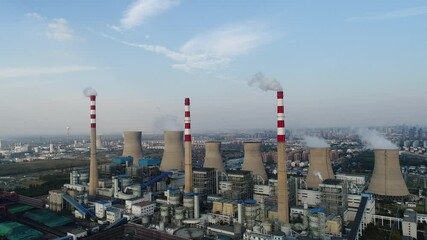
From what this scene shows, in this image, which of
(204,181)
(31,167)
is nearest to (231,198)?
(204,181)

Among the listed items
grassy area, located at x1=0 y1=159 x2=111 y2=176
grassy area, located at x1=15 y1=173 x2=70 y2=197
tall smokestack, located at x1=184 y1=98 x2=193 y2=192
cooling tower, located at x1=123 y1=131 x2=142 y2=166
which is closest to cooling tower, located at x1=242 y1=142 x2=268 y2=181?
tall smokestack, located at x1=184 y1=98 x2=193 y2=192

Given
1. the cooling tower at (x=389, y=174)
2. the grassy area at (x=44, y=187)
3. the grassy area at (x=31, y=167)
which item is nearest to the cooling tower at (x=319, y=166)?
the cooling tower at (x=389, y=174)

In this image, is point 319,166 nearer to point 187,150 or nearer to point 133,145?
point 187,150

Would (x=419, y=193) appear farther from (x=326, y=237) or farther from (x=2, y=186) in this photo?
(x=2, y=186)

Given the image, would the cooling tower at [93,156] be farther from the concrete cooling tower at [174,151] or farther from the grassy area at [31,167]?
the grassy area at [31,167]

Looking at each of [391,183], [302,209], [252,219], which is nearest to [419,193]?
[391,183]

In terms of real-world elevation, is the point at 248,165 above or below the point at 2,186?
above

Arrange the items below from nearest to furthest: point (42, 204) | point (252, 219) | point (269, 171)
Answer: point (252, 219) < point (42, 204) < point (269, 171)
